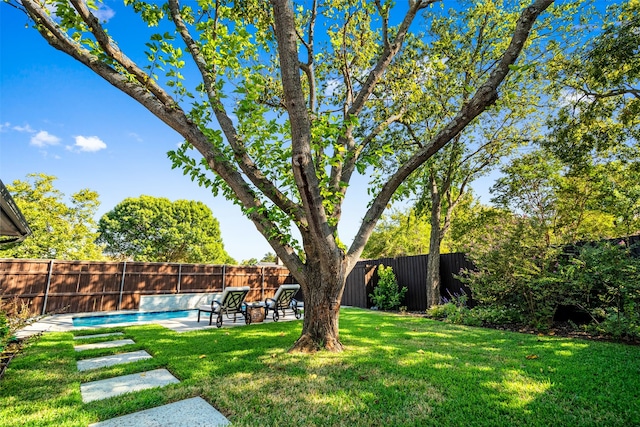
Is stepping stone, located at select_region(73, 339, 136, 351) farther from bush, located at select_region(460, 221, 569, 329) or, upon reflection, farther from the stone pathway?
bush, located at select_region(460, 221, 569, 329)

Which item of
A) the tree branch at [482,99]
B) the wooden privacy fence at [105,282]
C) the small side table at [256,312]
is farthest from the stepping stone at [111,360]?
the wooden privacy fence at [105,282]

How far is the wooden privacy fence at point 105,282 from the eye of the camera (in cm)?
1121

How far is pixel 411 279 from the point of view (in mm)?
12438

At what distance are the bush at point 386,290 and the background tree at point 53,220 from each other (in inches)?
962

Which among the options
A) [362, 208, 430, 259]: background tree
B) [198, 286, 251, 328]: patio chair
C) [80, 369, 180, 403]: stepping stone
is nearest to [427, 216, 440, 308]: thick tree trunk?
[198, 286, 251, 328]: patio chair

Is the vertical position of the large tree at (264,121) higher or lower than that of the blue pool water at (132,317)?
higher

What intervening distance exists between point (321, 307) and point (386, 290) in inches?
351

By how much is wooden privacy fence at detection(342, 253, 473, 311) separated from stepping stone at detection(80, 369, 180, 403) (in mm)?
8551

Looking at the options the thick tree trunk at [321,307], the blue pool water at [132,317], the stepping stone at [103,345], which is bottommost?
the blue pool water at [132,317]

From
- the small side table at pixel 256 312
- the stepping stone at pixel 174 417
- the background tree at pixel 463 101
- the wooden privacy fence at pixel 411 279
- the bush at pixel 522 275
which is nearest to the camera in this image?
the stepping stone at pixel 174 417

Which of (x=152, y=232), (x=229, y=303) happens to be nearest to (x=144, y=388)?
(x=229, y=303)

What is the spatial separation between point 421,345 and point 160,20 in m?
7.02

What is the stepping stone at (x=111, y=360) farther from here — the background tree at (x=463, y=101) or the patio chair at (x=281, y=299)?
the background tree at (x=463, y=101)

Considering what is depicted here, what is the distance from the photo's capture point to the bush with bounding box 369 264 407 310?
1259cm
